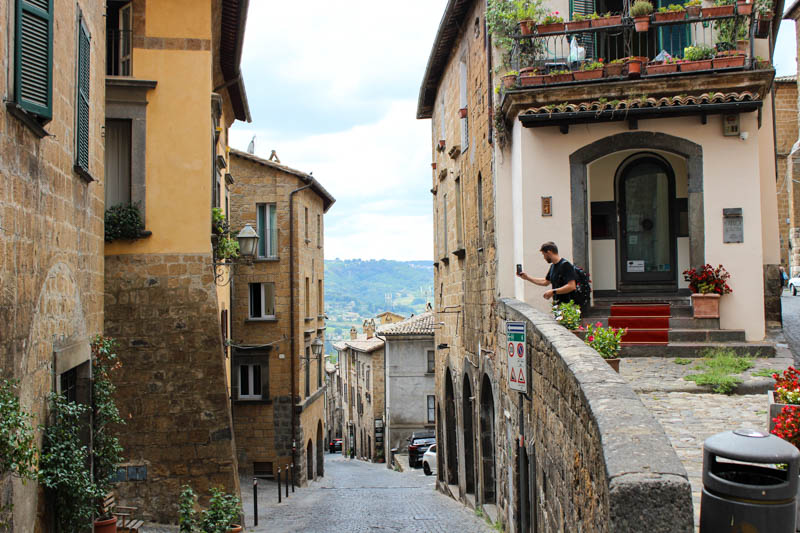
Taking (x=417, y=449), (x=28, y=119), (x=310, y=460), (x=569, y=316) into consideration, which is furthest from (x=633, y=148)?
(x=417, y=449)

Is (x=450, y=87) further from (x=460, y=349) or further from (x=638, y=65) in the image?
(x=638, y=65)

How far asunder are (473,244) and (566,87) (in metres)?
4.50

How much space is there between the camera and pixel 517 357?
8.48 m

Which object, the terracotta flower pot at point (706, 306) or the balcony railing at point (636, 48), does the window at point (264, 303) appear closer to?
the balcony railing at point (636, 48)

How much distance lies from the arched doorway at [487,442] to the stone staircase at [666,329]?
9.48ft

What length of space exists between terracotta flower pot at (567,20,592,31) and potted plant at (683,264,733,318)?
13.0 feet

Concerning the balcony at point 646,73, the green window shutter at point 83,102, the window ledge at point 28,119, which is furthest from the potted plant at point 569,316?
the window ledge at point 28,119

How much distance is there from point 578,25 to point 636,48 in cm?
158

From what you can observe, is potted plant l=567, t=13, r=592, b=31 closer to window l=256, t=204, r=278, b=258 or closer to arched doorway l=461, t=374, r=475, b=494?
arched doorway l=461, t=374, r=475, b=494

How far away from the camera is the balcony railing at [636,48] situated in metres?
11.8

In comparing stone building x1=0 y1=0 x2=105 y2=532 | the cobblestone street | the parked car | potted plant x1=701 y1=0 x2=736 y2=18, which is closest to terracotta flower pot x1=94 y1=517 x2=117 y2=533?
stone building x1=0 y1=0 x2=105 y2=532

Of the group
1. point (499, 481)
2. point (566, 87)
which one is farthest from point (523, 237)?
point (499, 481)

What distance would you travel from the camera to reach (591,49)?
1298cm

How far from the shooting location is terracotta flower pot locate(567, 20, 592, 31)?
12.2 m
